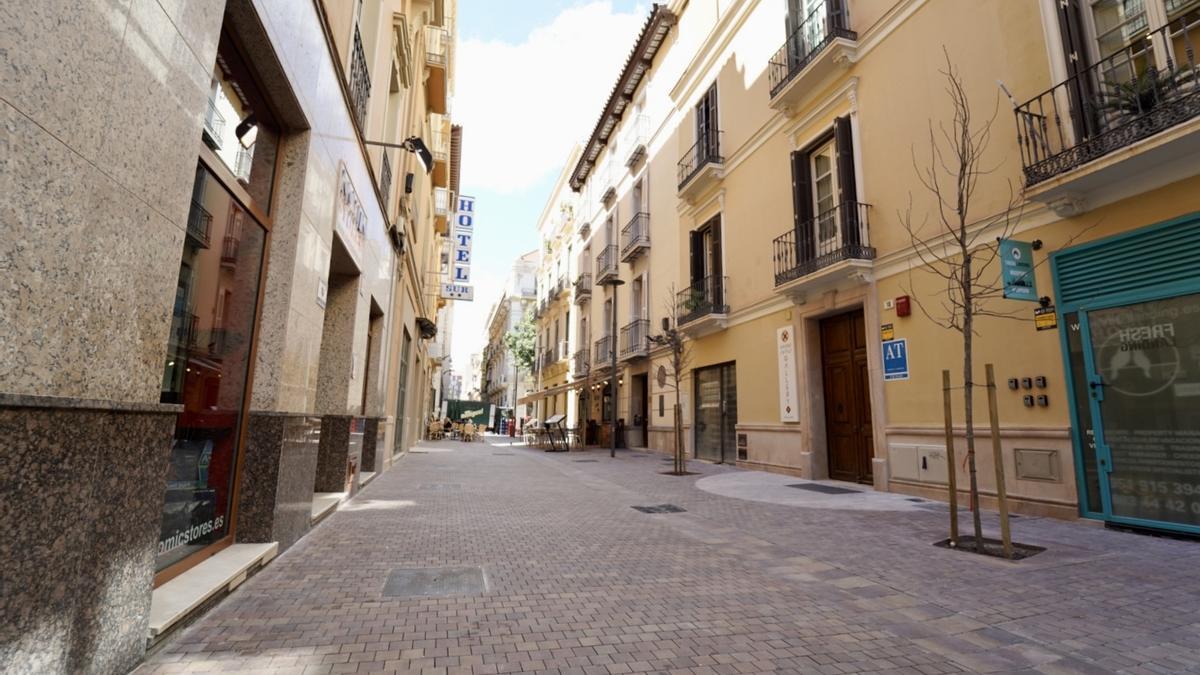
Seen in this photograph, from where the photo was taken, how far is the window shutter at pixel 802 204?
37.0 feet

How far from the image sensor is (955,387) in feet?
26.4

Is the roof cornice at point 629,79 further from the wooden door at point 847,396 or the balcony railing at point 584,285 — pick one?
the wooden door at point 847,396

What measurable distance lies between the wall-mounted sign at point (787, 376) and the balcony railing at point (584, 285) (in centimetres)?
1629

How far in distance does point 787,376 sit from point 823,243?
9.17ft

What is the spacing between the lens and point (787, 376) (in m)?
11.6

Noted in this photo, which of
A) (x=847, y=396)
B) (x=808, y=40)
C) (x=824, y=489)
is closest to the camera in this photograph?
(x=824, y=489)

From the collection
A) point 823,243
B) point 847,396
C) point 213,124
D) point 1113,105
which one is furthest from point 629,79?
point 213,124

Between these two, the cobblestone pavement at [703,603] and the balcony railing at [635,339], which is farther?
the balcony railing at [635,339]

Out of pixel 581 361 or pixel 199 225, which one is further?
pixel 581 361

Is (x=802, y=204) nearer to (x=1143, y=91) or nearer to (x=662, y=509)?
(x=1143, y=91)

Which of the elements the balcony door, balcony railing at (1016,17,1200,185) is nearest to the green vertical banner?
balcony railing at (1016,17,1200,185)

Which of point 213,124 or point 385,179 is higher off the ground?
point 385,179

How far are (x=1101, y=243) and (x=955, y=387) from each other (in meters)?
2.60

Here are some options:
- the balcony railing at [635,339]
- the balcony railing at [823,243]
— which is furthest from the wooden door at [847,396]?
the balcony railing at [635,339]
